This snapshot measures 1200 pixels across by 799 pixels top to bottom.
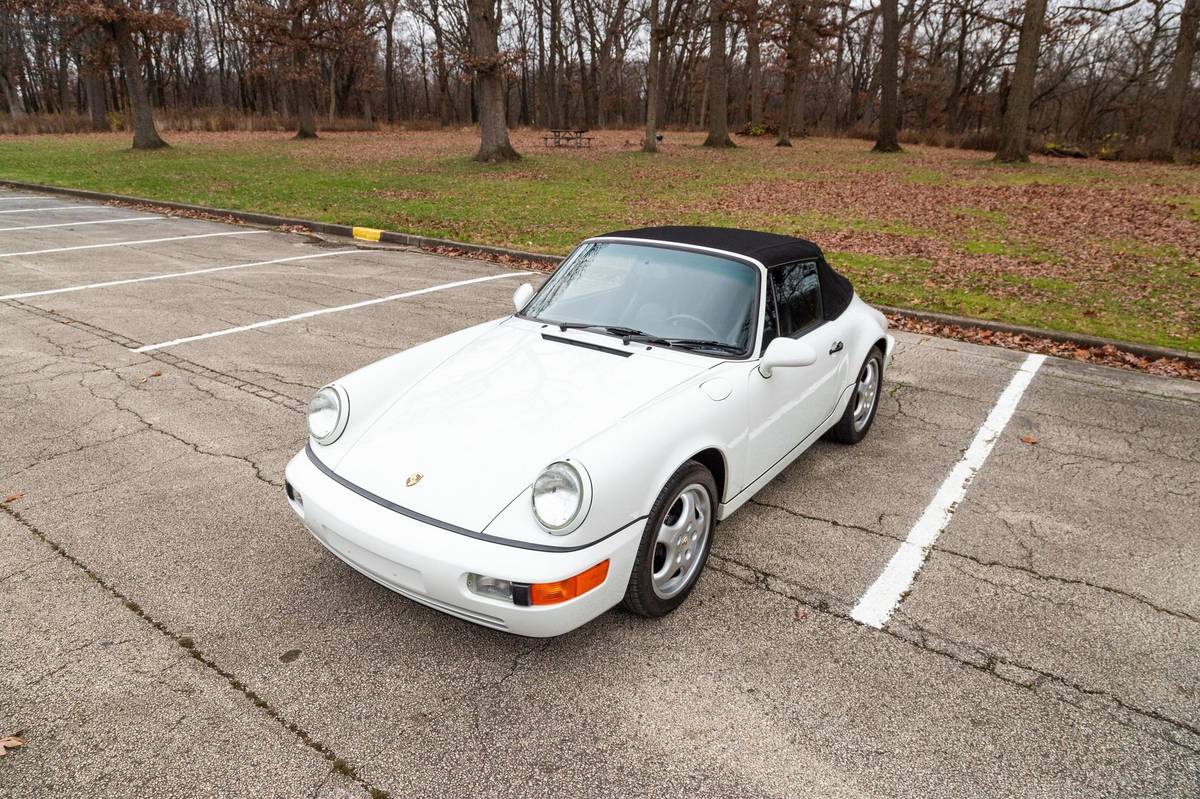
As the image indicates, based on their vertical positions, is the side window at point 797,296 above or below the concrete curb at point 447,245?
above

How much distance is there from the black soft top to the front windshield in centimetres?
13

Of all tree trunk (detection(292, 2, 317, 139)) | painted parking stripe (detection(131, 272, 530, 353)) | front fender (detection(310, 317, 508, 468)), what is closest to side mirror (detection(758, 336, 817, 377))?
front fender (detection(310, 317, 508, 468))

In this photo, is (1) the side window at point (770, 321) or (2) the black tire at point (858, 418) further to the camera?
(2) the black tire at point (858, 418)

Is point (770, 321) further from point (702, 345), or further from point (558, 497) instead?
point (558, 497)

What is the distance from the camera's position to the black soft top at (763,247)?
4066mm

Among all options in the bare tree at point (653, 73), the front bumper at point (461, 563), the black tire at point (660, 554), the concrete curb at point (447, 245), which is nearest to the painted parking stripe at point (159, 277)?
the concrete curb at point (447, 245)

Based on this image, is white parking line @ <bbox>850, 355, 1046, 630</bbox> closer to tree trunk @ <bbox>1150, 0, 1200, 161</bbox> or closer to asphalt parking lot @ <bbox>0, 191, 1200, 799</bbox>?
asphalt parking lot @ <bbox>0, 191, 1200, 799</bbox>

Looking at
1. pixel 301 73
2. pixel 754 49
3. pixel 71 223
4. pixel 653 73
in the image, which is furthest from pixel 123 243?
pixel 754 49

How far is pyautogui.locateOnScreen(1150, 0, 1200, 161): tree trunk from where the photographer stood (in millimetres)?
24328

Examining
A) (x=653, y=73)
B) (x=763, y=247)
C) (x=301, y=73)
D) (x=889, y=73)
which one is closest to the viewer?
(x=763, y=247)

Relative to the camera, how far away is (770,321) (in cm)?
383

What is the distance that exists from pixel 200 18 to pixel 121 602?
253 ft

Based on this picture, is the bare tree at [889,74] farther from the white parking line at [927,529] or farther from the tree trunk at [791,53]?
the white parking line at [927,529]

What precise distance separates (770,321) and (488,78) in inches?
789
